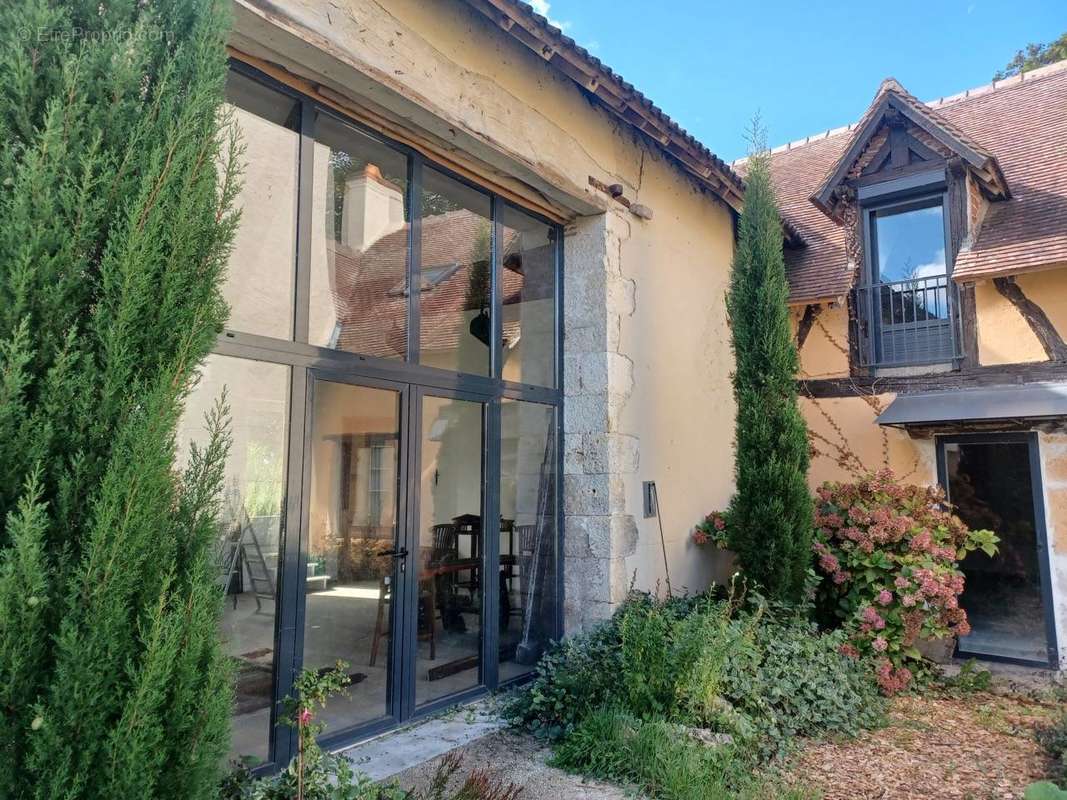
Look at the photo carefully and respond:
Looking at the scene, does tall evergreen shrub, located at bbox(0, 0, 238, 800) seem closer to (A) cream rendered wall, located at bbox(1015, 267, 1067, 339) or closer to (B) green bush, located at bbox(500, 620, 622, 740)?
(B) green bush, located at bbox(500, 620, 622, 740)

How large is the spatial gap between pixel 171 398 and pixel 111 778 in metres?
0.97

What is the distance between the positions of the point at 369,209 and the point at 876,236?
5650 millimetres

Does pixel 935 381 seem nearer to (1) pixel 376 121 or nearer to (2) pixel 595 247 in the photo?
(2) pixel 595 247

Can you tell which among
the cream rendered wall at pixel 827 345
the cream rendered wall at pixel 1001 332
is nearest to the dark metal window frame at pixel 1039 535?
the cream rendered wall at pixel 1001 332

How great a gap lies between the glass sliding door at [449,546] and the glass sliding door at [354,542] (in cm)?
21

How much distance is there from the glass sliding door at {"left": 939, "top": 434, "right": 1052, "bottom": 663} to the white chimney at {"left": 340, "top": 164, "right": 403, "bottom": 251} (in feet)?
18.6

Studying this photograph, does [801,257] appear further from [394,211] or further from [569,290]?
[394,211]

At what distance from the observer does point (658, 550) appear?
5449mm

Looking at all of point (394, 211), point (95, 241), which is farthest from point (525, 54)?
point (95, 241)

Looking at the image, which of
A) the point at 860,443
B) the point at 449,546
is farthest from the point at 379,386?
the point at 860,443

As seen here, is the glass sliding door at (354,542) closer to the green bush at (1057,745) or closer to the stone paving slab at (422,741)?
the stone paving slab at (422,741)

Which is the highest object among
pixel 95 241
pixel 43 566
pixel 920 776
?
pixel 95 241

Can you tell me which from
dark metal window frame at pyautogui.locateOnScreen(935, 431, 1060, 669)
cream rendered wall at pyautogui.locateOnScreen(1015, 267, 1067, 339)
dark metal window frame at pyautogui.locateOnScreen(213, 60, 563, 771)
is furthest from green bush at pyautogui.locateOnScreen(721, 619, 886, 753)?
cream rendered wall at pyautogui.locateOnScreen(1015, 267, 1067, 339)

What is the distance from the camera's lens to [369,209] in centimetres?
390
